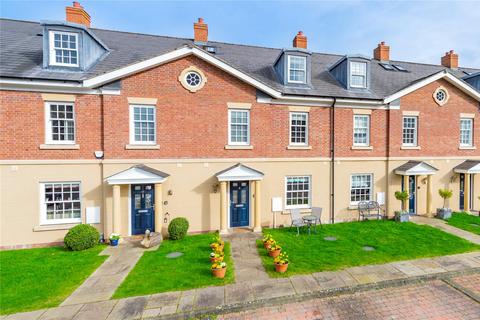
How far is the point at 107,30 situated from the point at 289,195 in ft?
52.2

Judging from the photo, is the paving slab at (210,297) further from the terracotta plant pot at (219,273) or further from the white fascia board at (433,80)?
the white fascia board at (433,80)

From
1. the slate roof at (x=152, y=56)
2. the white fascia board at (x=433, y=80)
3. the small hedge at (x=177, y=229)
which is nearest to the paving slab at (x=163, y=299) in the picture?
the small hedge at (x=177, y=229)

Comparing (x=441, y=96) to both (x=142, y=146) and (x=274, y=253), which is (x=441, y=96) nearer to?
(x=274, y=253)

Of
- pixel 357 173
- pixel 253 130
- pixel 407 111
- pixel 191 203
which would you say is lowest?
pixel 191 203

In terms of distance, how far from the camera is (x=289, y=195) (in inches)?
558

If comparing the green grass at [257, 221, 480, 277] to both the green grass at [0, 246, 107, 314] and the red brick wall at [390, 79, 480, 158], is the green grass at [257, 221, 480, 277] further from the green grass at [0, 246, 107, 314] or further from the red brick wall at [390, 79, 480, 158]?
the green grass at [0, 246, 107, 314]

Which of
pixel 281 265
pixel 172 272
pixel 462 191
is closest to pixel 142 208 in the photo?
pixel 172 272

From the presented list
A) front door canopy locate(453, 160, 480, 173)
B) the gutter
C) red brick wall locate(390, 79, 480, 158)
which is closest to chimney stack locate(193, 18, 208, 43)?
the gutter

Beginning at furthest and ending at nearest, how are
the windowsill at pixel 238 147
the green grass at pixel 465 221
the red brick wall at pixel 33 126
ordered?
the green grass at pixel 465 221 < the windowsill at pixel 238 147 < the red brick wall at pixel 33 126

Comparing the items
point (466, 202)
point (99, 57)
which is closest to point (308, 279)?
point (99, 57)

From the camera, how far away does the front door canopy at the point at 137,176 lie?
11250 millimetres

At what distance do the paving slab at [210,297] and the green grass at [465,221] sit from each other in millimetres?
13902

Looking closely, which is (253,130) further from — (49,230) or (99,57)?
(49,230)

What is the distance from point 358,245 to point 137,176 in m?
10.6
